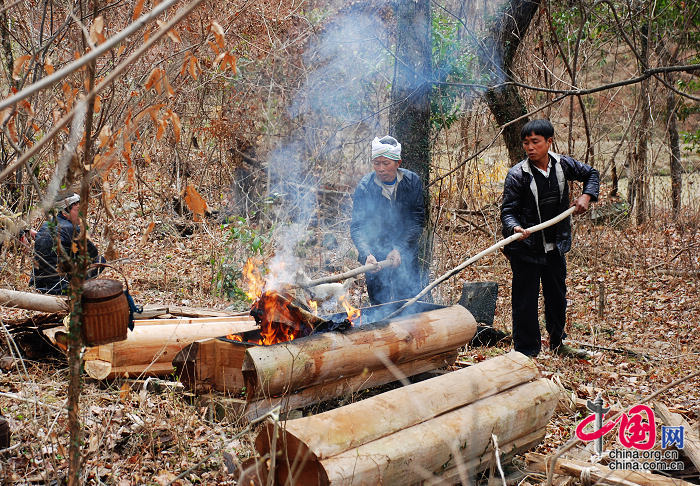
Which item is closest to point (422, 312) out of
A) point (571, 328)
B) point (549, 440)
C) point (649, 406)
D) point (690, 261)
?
point (549, 440)

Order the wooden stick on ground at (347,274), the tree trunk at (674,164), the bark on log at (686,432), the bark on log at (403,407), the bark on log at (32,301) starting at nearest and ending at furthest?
the bark on log at (403,407) < the bark on log at (686,432) < the bark on log at (32,301) < the wooden stick on ground at (347,274) < the tree trunk at (674,164)

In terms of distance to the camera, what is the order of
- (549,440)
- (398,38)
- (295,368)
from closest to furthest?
(295,368)
(549,440)
(398,38)

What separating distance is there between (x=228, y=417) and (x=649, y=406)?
327 centimetres

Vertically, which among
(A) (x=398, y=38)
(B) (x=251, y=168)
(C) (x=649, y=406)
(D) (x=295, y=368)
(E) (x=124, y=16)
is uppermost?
(E) (x=124, y=16)

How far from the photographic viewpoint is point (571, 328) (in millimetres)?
7652

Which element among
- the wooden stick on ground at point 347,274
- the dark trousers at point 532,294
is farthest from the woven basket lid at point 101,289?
the dark trousers at point 532,294

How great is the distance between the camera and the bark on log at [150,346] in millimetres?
5281

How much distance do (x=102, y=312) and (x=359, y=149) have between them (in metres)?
9.87

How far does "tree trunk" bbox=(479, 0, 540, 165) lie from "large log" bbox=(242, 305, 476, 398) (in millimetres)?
4898

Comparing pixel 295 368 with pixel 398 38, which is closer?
pixel 295 368

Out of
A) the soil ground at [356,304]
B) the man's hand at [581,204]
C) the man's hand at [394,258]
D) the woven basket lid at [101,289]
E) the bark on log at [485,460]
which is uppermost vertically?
the man's hand at [581,204]

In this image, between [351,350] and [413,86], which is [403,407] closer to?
[351,350]

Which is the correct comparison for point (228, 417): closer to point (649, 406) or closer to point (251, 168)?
point (649, 406)

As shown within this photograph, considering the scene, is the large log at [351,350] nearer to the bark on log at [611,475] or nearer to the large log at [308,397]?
the large log at [308,397]
